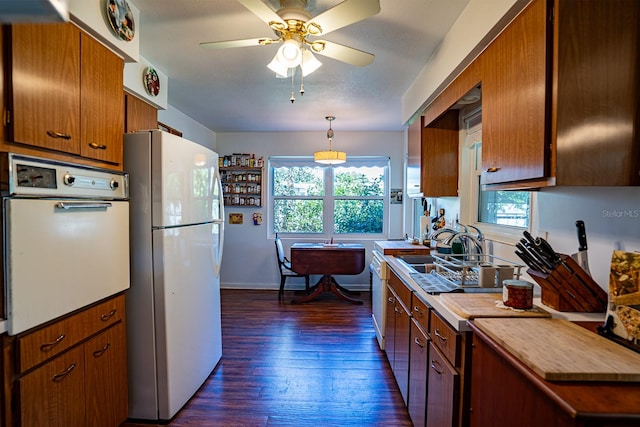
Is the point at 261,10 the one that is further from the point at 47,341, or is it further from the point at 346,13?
the point at 47,341

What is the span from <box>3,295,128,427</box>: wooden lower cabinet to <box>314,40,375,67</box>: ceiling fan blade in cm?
173

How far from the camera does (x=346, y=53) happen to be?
1.76 meters

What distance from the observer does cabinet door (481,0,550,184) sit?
3.73ft

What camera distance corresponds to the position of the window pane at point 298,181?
5.02 metres

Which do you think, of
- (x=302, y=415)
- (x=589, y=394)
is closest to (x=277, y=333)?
(x=302, y=415)

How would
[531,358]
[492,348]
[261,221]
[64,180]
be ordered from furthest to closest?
[261,221] < [64,180] < [492,348] < [531,358]

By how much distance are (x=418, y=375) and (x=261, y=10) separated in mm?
1905

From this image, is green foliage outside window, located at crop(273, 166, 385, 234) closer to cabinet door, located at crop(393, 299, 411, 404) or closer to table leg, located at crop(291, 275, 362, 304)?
table leg, located at crop(291, 275, 362, 304)

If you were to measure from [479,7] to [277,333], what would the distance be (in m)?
3.00

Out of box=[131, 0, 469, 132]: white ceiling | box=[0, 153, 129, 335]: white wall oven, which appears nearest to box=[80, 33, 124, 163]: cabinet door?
box=[0, 153, 129, 335]: white wall oven

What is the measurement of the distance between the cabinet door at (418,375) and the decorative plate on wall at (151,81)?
7.86 feet

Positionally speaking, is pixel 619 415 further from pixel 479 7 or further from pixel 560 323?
pixel 479 7

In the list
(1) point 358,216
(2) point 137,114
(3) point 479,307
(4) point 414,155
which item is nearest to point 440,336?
(3) point 479,307

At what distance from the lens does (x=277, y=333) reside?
324 centimetres
